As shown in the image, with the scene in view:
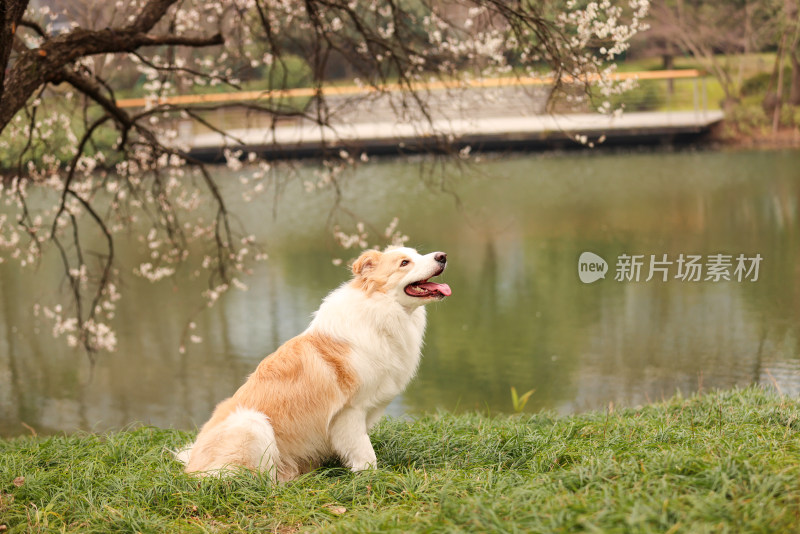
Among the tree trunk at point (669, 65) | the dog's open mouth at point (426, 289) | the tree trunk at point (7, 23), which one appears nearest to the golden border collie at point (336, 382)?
the dog's open mouth at point (426, 289)

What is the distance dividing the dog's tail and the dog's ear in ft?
2.84

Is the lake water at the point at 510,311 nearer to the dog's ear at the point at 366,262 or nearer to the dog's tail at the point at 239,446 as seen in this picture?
the dog's ear at the point at 366,262

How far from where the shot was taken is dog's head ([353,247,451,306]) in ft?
11.9

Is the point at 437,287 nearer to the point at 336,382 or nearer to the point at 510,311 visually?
the point at 336,382

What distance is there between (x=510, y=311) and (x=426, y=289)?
7489mm

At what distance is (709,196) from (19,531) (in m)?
16.2

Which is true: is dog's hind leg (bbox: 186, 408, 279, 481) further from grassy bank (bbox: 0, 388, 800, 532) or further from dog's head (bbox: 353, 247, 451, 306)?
dog's head (bbox: 353, 247, 451, 306)

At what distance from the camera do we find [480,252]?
46.5 feet

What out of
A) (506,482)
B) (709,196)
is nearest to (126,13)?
(506,482)

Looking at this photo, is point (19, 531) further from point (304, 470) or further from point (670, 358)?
point (670, 358)

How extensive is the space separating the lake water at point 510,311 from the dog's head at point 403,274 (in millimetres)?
3290

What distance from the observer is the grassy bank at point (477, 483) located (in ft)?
8.32

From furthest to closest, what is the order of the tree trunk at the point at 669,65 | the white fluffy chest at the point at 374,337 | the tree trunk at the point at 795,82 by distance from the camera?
the tree trunk at the point at 669,65 → the tree trunk at the point at 795,82 → the white fluffy chest at the point at 374,337

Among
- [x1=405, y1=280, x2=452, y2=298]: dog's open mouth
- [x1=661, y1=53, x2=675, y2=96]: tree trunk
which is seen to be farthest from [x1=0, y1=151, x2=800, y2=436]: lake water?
[x1=661, y1=53, x2=675, y2=96]: tree trunk
